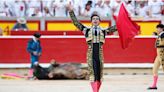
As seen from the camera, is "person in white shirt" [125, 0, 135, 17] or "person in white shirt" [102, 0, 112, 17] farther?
"person in white shirt" [125, 0, 135, 17]

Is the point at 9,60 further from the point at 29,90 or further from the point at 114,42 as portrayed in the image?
the point at 29,90

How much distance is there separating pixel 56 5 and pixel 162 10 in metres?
2.90

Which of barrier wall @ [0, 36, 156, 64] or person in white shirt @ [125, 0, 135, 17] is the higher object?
person in white shirt @ [125, 0, 135, 17]

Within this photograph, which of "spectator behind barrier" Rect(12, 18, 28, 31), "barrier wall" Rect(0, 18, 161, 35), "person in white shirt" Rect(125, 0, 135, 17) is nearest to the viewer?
"spectator behind barrier" Rect(12, 18, 28, 31)

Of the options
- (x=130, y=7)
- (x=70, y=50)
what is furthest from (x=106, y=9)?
(x=70, y=50)

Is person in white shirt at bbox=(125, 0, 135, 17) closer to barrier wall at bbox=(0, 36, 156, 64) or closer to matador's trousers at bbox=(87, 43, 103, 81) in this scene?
barrier wall at bbox=(0, 36, 156, 64)

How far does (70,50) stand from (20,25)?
1.75 metres

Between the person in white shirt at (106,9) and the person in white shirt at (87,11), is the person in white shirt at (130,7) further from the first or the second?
the person in white shirt at (87,11)

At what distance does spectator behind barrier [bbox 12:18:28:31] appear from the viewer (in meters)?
17.0

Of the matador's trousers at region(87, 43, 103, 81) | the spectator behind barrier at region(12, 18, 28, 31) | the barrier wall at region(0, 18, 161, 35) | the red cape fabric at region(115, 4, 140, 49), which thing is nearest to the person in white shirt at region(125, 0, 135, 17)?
the barrier wall at region(0, 18, 161, 35)

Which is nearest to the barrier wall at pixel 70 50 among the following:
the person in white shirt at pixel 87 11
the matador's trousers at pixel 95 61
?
the person in white shirt at pixel 87 11

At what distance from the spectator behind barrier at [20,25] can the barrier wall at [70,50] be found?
704 millimetres

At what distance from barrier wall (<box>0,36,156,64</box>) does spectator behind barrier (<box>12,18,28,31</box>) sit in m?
0.70

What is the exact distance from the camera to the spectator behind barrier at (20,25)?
668 inches
